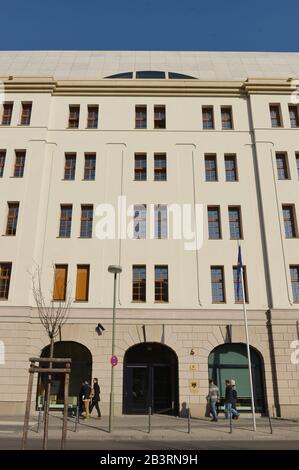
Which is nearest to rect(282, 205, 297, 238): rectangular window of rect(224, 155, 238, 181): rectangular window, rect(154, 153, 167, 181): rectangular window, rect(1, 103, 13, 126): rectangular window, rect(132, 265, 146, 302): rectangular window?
rect(224, 155, 238, 181): rectangular window

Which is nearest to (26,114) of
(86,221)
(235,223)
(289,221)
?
(86,221)

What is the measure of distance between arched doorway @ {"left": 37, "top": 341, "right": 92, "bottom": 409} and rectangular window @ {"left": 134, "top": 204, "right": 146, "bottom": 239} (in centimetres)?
732

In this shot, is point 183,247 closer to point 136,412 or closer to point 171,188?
point 171,188

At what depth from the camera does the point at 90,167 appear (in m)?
26.0

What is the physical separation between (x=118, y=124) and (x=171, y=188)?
20.5 feet

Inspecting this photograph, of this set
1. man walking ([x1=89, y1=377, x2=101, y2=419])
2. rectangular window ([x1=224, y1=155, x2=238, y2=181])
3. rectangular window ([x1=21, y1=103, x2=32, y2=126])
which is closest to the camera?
man walking ([x1=89, y1=377, x2=101, y2=419])

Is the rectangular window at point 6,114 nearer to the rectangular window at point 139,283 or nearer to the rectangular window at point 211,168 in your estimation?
the rectangular window at point 139,283

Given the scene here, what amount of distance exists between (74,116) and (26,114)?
3.36 metres

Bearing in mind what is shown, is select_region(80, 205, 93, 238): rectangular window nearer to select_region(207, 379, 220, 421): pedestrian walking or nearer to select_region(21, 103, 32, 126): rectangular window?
select_region(21, 103, 32, 126): rectangular window

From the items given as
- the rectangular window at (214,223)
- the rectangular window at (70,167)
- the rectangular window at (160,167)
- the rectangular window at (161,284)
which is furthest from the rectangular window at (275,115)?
the rectangular window at (70,167)

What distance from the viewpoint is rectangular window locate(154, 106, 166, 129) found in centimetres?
2751

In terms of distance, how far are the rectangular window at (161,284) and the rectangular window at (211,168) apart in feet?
22.8

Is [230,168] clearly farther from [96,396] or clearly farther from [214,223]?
[96,396]

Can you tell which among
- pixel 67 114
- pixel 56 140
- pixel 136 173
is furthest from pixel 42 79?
pixel 136 173
